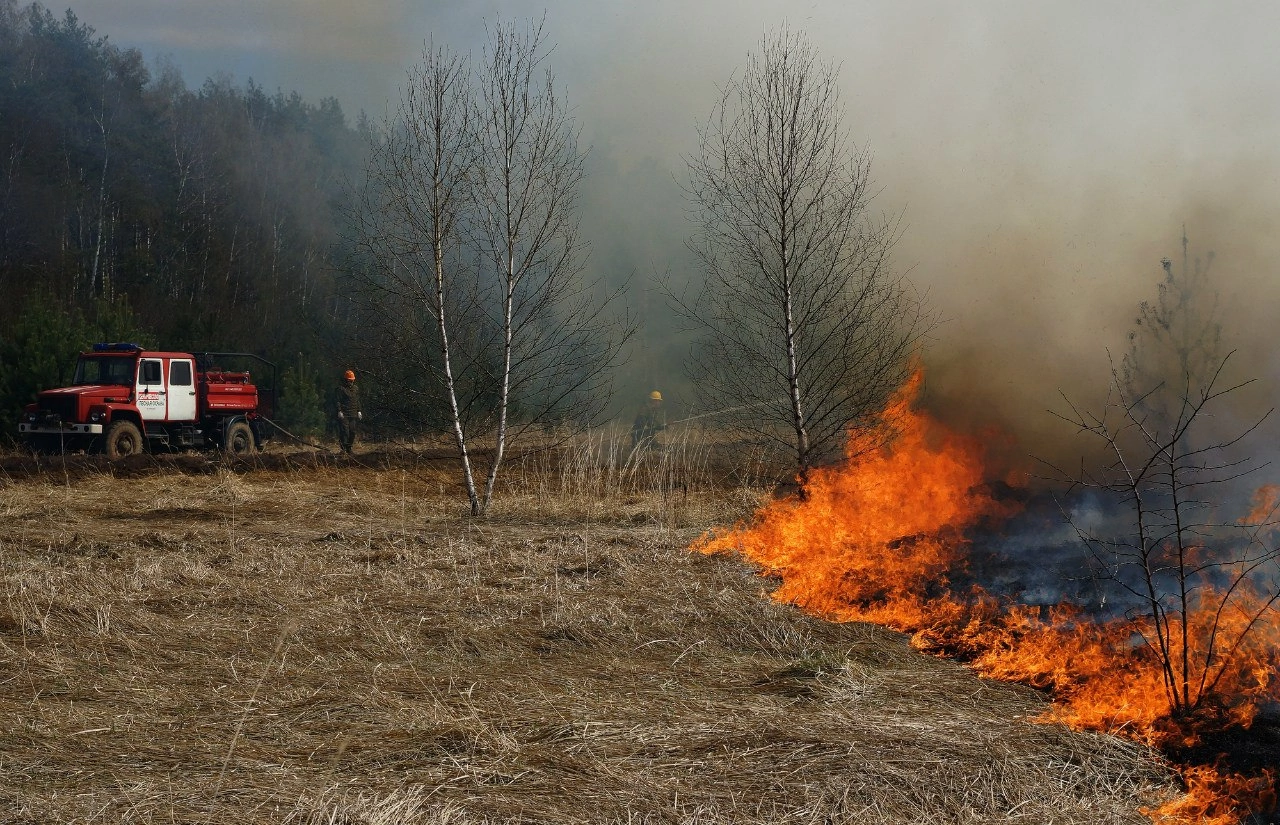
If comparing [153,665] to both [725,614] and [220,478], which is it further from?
[220,478]

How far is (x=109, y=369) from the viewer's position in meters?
18.9

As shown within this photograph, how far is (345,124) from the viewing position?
4466cm

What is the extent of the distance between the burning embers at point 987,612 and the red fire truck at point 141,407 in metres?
13.2

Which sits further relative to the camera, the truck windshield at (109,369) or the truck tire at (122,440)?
the truck windshield at (109,369)

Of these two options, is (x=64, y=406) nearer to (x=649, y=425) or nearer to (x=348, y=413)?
(x=348, y=413)

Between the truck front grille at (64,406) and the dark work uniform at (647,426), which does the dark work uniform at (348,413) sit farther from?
the dark work uniform at (647,426)

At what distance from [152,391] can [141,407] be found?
0.37 meters

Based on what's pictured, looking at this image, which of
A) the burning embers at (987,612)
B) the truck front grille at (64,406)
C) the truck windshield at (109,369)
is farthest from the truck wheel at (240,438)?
the burning embers at (987,612)

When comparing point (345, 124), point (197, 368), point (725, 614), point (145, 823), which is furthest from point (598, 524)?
point (345, 124)

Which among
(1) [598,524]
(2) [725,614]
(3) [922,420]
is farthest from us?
(1) [598,524]

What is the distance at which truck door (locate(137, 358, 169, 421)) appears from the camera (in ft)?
62.4

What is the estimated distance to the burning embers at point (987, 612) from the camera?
516 cm

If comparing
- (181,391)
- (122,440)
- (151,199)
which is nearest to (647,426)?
(181,391)

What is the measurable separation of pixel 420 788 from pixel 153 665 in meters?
2.76
